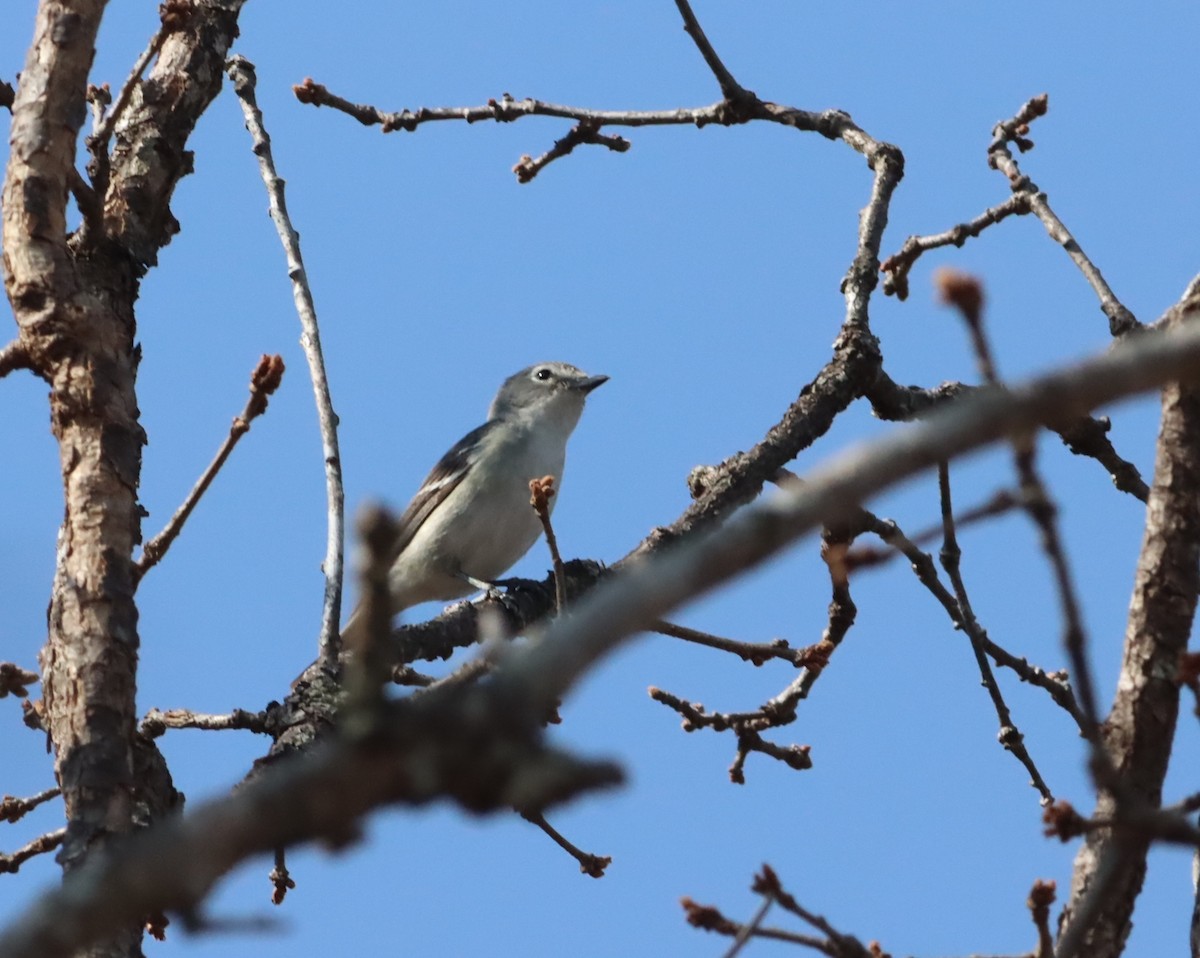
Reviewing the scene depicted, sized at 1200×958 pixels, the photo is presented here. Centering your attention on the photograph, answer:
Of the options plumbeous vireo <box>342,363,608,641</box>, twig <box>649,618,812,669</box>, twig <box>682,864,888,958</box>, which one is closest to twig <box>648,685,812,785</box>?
twig <box>649,618,812,669</box>

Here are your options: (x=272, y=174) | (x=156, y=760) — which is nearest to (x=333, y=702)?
(x=156, y=760)

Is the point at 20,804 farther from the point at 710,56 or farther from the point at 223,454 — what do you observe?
the point at 710,56

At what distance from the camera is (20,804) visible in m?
4.77

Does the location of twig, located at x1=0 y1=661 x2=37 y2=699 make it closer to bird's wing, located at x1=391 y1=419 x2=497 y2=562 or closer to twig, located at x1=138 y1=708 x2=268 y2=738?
twig, located at x1=138 y1=708 x2=268 y2=738

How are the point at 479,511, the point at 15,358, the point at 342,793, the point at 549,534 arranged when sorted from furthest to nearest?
the point at 479,511 < the point at 15,358 < the point at 549,534 < the point at 342,793

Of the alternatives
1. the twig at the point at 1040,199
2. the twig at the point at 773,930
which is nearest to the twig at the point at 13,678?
the twig at the point at 773,930

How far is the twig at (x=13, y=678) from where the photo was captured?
455 cm

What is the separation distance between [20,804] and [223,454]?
5.27 feet

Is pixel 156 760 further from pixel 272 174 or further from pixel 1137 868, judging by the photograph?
pixel 1137 868

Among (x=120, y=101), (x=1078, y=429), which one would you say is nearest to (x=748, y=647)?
(x=1078, y=429)

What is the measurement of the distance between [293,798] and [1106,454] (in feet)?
13.7

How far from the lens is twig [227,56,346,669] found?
4402 mm

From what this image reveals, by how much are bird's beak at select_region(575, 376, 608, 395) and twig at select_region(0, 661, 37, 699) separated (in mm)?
6090

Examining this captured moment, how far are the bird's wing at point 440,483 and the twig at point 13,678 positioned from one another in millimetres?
4651
